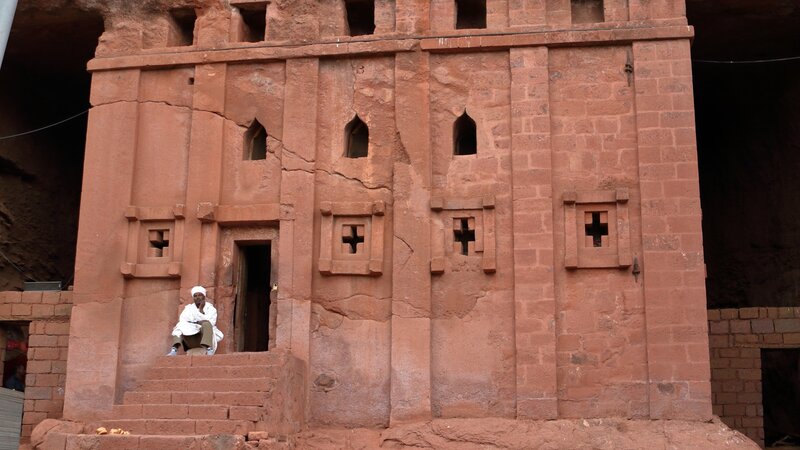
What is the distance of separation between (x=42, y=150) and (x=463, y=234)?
8947mm

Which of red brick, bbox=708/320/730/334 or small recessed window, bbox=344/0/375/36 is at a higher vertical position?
small recessed window, bbox=344/0/375/36

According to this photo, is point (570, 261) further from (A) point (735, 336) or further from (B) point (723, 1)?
(B) point (723, 1)

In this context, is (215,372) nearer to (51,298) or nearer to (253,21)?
(51,298)

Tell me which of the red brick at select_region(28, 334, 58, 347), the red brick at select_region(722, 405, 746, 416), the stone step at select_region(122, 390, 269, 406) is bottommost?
the red brick at select_region(722, 405, 746, 416)

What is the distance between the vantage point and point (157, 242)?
14.6 meters

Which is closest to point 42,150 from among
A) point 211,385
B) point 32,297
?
point 32,297

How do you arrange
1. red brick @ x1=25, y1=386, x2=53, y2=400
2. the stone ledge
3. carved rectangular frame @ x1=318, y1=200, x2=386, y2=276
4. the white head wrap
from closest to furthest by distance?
1. the white head wrap
2. carved rectangular frame @ x1=318, y1=200, x2=386, y2=276
3. the stone ledge
4. red brick @ x1=25, y1=386, x2=53, y2=400

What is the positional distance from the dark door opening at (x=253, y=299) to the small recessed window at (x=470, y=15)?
4120mm

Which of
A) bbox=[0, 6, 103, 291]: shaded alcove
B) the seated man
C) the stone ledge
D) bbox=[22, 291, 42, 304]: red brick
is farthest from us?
bbox=[0, 6, 103, 291]: shaded alcove

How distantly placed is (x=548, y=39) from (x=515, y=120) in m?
1.18

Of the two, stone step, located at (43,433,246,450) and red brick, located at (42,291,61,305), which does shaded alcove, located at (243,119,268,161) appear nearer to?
red brick, located at (42,291,61,305)

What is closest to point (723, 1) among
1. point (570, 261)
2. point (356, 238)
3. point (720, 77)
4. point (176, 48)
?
point (720, 77)

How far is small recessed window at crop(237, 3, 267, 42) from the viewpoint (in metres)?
15.1

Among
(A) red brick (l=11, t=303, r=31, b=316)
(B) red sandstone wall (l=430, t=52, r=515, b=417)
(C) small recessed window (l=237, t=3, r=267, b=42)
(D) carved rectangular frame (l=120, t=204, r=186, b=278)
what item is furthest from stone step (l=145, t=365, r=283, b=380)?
(C) small recessed window (l=237, t=3, r=267, b=42)
